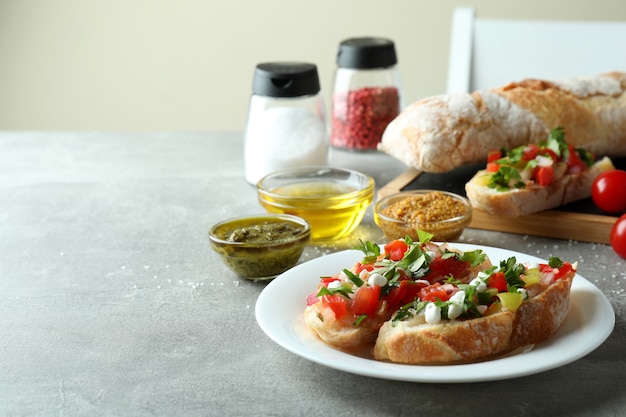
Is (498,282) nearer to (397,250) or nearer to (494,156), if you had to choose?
(397,250)

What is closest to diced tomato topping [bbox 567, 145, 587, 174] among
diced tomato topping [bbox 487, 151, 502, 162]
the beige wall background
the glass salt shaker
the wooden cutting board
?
the wooden cutting board

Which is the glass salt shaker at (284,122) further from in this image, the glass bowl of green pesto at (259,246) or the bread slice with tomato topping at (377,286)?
the bread slice with tomato topping at (377,286)

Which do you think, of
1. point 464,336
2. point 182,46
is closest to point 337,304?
point 464,336

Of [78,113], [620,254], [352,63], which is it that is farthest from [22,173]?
[78,113]

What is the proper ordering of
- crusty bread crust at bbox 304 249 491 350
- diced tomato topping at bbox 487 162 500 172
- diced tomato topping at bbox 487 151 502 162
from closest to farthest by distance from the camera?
crusty bread crust at bbox 304 249 491 350
diced tomato topping at bbox 487 162 500 172
diced tomato topping at bbox 487 151 502 162

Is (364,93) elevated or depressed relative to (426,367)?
elevated

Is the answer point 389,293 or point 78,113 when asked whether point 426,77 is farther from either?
point 389,293

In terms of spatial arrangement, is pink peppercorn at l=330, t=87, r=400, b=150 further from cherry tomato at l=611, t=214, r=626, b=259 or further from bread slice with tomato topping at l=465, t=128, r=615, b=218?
cherry tomato at l=611, t=214, r=626, b=259
